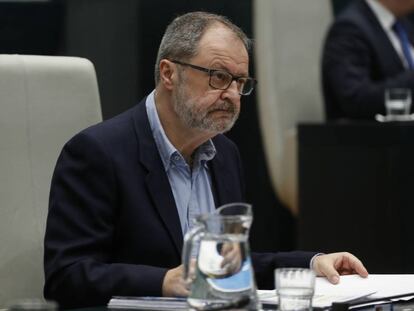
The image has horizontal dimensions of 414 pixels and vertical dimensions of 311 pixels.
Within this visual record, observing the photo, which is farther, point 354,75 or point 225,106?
point 354,75

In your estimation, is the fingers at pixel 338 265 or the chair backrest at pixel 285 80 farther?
the chair backrest at pixel 285 80

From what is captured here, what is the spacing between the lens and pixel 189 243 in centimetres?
161

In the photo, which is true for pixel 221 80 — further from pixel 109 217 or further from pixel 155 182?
pixel 109 217

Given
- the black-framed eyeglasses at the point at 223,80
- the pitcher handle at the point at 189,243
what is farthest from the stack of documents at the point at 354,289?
the black-framed eyeglasses at the point at 223,80

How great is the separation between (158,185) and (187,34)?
35 cm

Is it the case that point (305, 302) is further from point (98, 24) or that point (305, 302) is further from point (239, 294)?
point (98, 24)

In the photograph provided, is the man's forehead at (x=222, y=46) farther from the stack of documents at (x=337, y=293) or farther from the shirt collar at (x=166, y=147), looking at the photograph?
the stack of documents at (x=337, y=293)

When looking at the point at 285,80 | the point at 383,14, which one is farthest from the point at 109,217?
the point at 383,14

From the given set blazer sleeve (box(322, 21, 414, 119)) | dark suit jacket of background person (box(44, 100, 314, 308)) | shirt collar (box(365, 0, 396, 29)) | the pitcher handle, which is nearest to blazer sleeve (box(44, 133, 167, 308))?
dark suit jacket of background person (box(44, 100, 314, 308))

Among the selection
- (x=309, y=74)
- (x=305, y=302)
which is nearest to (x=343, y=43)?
(x=309, y=74)

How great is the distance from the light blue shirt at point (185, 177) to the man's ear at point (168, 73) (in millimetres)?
57

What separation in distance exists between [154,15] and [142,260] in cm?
237

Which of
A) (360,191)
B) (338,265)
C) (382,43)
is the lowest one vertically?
(360,191)

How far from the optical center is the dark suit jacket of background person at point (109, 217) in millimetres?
2170
